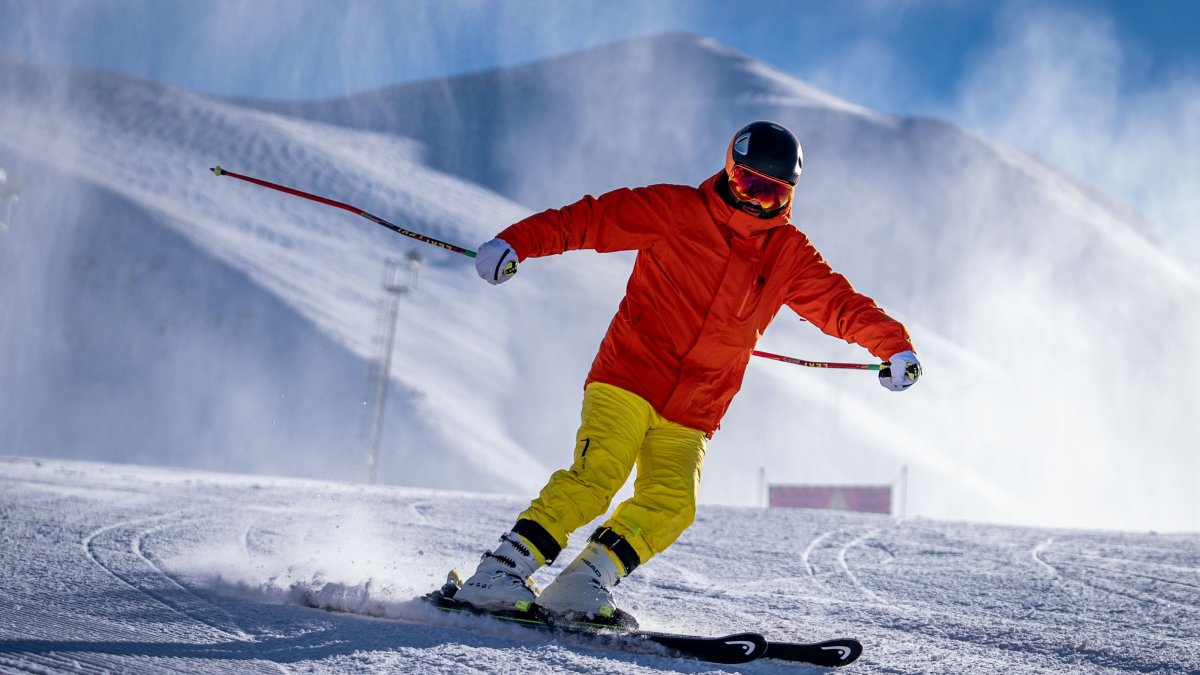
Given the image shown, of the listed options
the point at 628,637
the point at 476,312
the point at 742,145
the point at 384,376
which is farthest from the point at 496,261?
the point at 476,312

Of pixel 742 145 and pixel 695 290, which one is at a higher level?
pixel 742 145

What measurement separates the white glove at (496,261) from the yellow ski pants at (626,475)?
488 millimetres

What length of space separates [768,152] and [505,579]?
1.69 m

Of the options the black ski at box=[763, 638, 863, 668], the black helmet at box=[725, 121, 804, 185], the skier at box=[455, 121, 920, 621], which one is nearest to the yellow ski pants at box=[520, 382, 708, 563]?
the skier at box=[455, 121, 920, 621]

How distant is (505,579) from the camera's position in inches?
129

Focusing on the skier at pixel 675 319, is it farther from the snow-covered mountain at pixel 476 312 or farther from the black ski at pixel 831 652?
the snow-covered mountain at pixel 476 312

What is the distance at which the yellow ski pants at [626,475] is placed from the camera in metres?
3.46

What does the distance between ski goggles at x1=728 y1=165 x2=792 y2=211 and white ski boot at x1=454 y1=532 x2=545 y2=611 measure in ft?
4.59

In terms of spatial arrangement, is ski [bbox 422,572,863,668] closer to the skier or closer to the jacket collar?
the skier

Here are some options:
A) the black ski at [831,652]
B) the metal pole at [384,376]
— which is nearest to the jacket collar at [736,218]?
the black ski at [831,652]

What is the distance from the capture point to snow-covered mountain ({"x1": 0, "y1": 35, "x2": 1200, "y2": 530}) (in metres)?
31.9

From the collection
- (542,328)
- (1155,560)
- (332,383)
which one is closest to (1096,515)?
(542,328)

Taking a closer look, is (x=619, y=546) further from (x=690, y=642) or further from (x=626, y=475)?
(x=690, y=642)

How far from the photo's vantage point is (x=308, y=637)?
2.86 m
